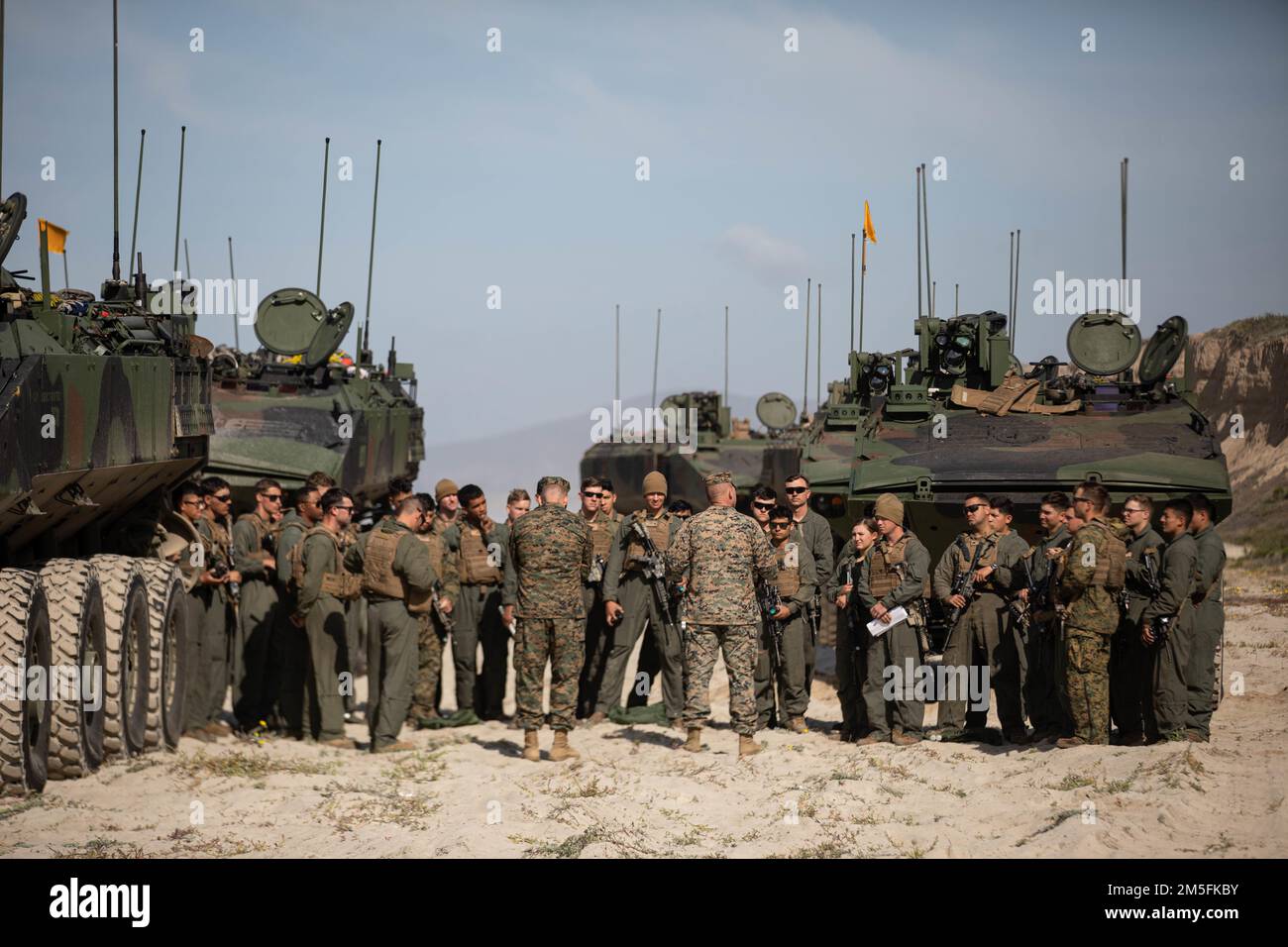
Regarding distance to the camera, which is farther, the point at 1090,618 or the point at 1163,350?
the point at 1163,350

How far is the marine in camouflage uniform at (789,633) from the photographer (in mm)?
12336

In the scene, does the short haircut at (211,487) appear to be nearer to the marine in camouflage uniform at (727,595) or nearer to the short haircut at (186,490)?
the short haircut at (186,490)

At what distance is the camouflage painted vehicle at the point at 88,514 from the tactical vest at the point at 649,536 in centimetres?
332

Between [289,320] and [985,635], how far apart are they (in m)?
10.3

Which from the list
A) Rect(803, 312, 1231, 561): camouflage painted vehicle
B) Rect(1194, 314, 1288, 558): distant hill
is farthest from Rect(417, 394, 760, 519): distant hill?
Rect(803, 312, 1231, 561): camouflage painted vehicle

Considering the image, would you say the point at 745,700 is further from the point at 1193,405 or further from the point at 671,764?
the point at 1193,405

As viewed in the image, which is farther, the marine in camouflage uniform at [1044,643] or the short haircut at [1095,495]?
the marine in camouflage uniform at [1044,643]

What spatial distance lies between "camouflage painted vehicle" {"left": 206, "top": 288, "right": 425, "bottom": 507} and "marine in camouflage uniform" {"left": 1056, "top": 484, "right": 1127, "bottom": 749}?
336 inches

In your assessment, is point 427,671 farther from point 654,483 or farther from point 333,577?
point 654,483

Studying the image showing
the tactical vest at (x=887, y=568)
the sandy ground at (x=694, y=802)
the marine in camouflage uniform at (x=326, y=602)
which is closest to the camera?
the sandy ground at (x=694, y=802)

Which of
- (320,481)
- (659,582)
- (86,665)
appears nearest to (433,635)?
(320,481)

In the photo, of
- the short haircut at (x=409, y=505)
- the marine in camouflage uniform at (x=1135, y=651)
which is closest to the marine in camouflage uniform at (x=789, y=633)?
the marine in camouflage uniform at (x=1135, y=651)

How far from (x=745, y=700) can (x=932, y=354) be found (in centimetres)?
647

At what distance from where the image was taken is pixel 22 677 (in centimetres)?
928
